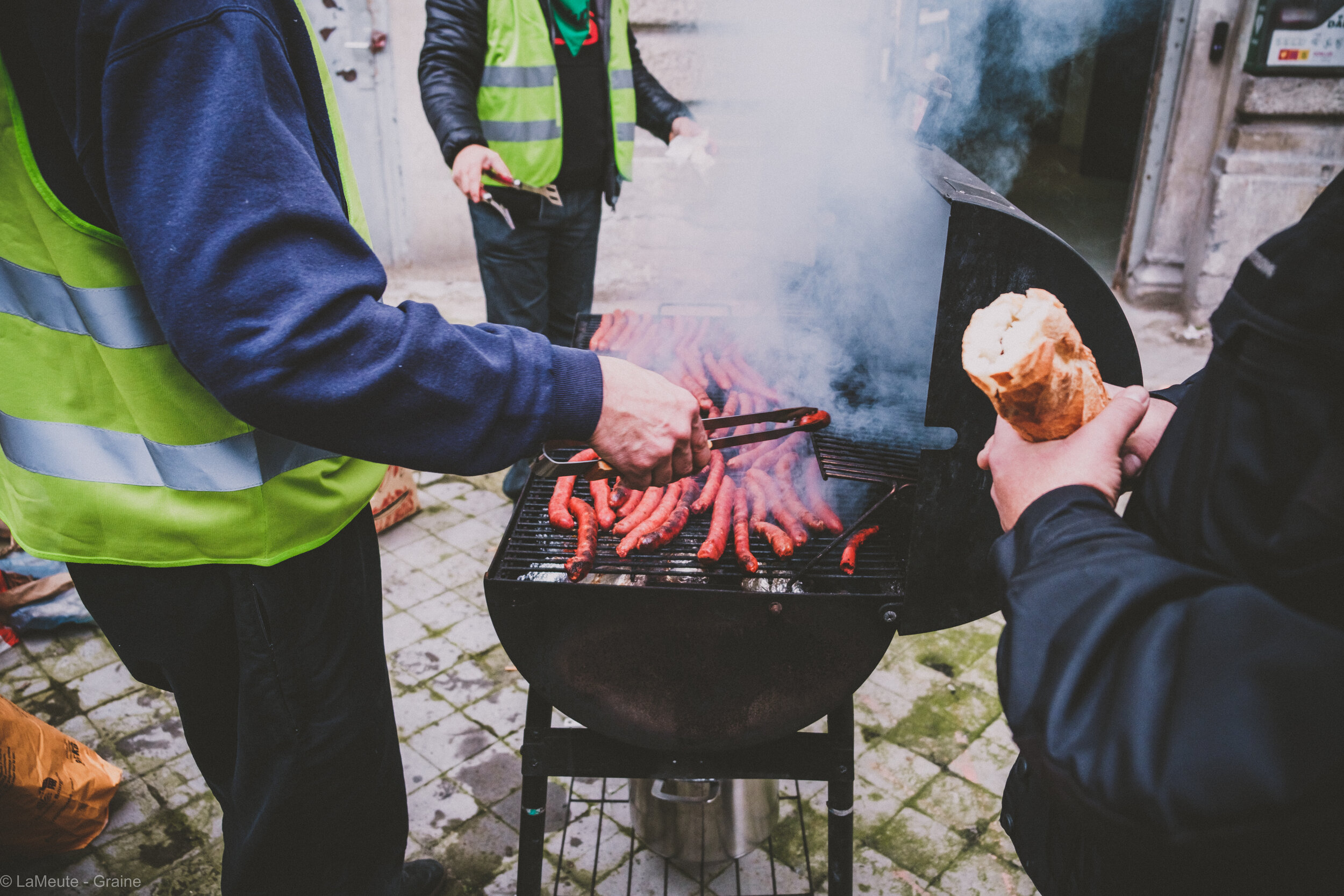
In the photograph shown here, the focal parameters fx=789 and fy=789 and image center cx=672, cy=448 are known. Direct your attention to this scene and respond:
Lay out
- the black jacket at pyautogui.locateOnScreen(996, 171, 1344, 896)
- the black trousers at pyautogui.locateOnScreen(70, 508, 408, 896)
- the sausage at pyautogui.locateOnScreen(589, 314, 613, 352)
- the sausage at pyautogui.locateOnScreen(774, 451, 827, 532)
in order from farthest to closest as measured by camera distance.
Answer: the sausage at pyautogui.locateOnScreen(589, 314, 613, 352), the sausage at pyautogui.locateOnScreen(774, 451, 827, 532), the black trousers at pyautogui.locateOnScreen(70, 508, 408, 896), the black jacket at pyautogui.locateOnScreen(996, 171, 1344, 896)

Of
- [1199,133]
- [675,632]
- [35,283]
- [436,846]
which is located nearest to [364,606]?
[675,632]

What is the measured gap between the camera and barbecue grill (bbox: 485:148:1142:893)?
5.69 feet

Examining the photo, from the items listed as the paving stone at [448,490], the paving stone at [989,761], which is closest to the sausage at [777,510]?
the paving stone at [989,761]

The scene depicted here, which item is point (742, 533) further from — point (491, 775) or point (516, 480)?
point (516, 480)

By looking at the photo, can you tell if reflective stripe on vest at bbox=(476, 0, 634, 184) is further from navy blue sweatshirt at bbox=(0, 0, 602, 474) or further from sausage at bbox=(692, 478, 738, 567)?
navy blue sweatshirt at bbox=(0, 0, 602, 474)

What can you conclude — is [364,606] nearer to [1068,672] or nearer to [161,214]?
[161,214]

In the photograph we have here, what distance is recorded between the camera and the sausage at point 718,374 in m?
2.78

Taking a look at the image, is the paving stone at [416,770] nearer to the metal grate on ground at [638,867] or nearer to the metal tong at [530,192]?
the metal grate on ground at [638,867]

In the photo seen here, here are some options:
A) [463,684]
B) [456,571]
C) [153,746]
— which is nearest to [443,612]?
[456,571]

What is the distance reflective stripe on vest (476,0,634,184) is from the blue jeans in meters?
0.19

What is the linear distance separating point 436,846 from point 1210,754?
98.5 inches

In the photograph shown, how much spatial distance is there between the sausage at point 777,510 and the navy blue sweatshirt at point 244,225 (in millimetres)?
957

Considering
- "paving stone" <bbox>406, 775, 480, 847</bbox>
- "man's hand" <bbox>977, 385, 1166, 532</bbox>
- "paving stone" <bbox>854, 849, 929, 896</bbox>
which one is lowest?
"paving stone" <bbox>406, 775, 480, 847</bbox>

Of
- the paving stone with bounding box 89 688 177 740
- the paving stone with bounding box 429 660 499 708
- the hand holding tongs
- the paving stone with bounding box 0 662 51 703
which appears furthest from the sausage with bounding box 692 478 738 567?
the paving stone with bounding box 0 662 51 703
